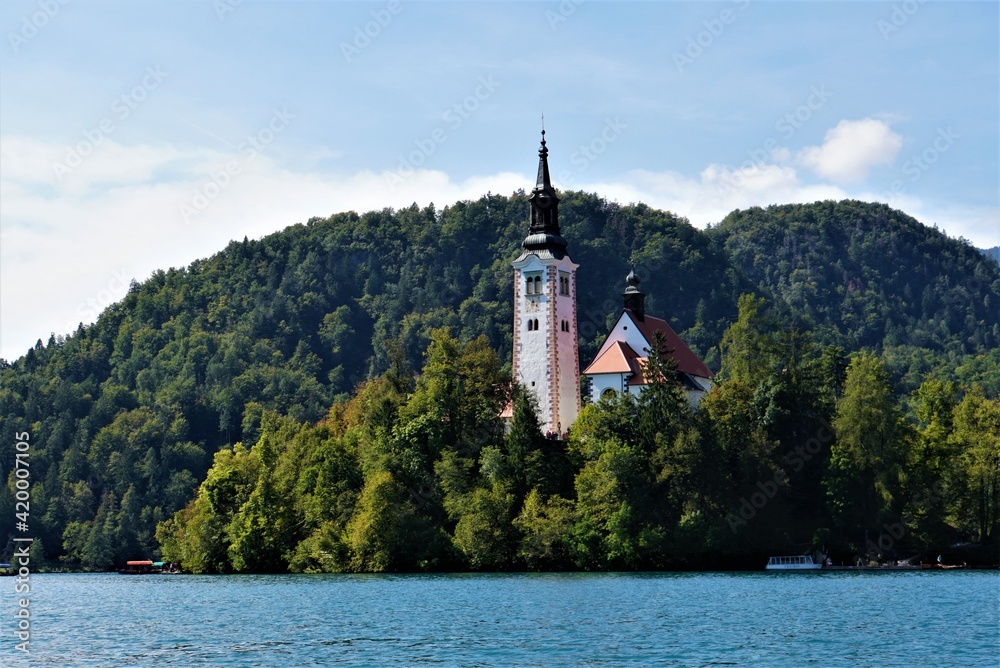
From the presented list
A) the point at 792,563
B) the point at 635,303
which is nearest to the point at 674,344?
the point at 635,303

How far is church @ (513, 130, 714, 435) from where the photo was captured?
94.9 metres

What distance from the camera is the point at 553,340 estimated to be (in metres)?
95.2

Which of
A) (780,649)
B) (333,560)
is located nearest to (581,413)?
(333,560)

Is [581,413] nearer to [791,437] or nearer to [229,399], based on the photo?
[791,437]

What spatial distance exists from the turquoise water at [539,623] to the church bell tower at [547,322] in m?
23.7

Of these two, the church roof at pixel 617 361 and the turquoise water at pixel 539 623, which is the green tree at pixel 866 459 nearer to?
the turquoise water at pixel 539 623

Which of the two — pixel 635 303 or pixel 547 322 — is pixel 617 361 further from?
pixel 635 303

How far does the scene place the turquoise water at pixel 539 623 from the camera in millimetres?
40000

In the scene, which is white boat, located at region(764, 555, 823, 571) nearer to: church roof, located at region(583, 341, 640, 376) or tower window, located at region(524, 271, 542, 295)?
church roof, located at region(583, 341, 640, 376)

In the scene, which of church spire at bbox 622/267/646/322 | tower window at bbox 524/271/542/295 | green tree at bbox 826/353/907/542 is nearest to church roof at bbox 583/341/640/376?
church spire at bbox 622/267/646/322

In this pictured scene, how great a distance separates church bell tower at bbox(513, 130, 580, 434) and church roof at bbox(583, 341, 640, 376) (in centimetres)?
156

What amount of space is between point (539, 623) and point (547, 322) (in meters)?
48.5

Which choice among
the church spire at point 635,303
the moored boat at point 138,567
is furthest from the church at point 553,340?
the moored boat at point 138,567

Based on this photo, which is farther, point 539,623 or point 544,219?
point 544,219
